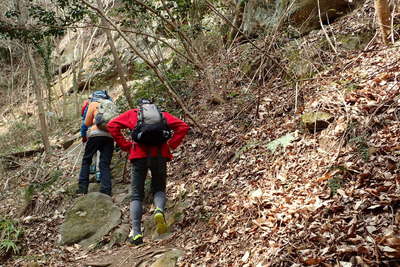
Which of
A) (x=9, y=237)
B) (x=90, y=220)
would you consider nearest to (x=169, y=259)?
(x=90, y=220)

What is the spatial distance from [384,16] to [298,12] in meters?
3.22

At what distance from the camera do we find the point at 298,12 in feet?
28.6

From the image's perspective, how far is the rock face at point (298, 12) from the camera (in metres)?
8.34

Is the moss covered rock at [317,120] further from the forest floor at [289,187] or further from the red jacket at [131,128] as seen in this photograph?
the red jacket at [131,128]

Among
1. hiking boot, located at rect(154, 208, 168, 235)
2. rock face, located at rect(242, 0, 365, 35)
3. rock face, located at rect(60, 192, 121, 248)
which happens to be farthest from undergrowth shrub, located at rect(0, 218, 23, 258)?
rock face, located at rect(242, 0, 365, 35)

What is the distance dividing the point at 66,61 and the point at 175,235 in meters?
18.6

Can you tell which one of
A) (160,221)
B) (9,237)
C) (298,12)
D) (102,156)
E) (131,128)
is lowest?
(9,237)

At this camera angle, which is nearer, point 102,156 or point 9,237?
point 9,237

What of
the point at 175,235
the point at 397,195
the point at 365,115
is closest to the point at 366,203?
the point at 397,195

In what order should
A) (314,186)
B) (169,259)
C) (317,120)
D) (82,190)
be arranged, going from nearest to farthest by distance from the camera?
(314,186) → (169,259) → (317,120) → (82,190)

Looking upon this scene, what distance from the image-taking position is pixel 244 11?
409 inches

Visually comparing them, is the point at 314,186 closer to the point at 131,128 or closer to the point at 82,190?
the point at 131,128

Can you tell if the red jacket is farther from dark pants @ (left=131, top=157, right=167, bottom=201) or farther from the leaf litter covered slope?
the leaf litter covered slope

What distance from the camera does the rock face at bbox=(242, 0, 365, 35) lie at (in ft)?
27.4
